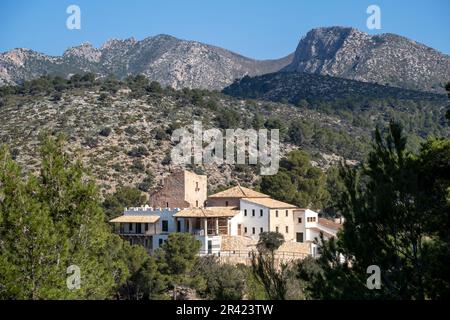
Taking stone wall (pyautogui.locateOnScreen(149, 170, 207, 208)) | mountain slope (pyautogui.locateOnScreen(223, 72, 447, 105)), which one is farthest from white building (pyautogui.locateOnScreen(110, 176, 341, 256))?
mountain slope (pyautogui.locateOnScreen(223, 72, 447, 105))

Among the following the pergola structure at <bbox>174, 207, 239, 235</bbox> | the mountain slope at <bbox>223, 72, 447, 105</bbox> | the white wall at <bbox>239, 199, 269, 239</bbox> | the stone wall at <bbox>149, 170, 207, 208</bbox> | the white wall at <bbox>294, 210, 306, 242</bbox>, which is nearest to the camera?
the pergola structure at <bbox>174, 207, 239, 235</bbox>

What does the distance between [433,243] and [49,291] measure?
37.3 ft

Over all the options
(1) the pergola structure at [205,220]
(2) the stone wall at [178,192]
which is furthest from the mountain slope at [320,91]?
(1) the pergola structure at [205,220]

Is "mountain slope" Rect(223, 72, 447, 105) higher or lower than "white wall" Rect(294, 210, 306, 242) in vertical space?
higher

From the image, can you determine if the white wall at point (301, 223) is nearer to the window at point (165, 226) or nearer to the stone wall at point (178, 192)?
the stone wall at point (178, 192)

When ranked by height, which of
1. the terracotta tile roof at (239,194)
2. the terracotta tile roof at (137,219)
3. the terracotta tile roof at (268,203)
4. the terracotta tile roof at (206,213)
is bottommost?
the terracotta tile roof at (137,219)

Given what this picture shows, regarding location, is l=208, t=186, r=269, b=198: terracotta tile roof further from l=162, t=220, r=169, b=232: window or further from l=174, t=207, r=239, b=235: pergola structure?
l=162, t=220, r=169, b=232: window

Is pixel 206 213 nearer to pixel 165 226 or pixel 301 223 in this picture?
pixel 165 226

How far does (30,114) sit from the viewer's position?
305ft

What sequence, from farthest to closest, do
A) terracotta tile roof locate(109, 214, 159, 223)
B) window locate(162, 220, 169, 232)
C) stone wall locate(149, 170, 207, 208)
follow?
stone wall locate(149, 170, 207, 208) < window locate(162, 220, 169, 232) < terracotta tile roof locate(109, 214, 159, 223)

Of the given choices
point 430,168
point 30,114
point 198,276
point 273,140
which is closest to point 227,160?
point 273,140

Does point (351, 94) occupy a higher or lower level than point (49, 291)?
higher
